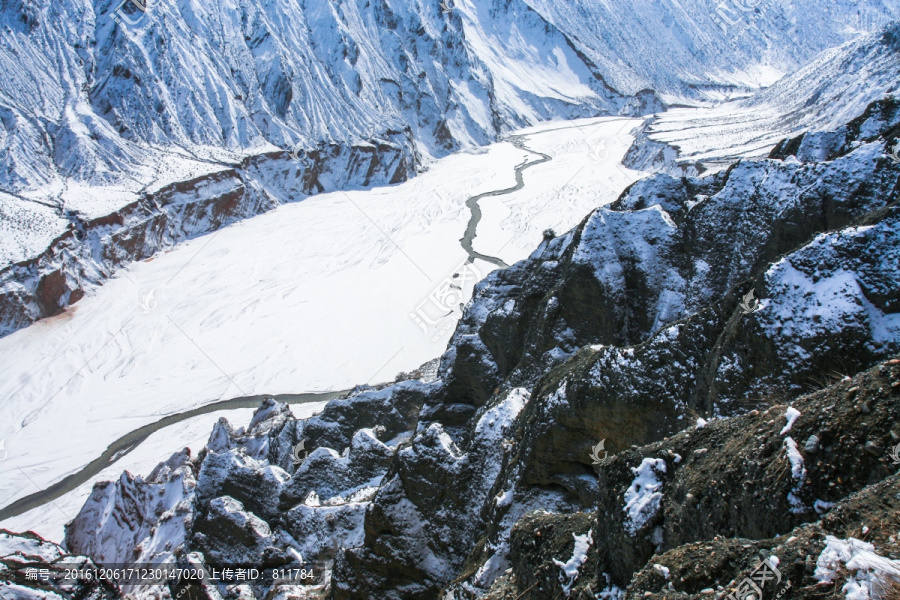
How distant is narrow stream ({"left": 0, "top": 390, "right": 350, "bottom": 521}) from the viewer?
1022 inches

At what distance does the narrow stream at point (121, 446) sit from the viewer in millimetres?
25969

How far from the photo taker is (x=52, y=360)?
37000 mm

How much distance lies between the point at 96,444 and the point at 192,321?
12820 millimetres

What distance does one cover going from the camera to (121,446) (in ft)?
95.8

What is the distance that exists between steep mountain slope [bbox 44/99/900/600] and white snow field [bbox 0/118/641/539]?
11186 millimetres

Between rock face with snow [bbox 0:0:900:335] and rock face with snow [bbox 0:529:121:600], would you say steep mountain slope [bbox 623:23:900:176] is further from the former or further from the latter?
rock face with snow [bbox 0:529:121:600]

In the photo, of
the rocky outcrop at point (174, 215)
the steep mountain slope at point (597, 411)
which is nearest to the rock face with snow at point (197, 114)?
the rocky outcrop at point (174, 215)

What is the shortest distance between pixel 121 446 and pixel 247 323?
41.3 ft

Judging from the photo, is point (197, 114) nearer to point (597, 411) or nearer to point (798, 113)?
point (798, 113)

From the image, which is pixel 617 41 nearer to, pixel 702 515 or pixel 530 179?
pixel 530 179

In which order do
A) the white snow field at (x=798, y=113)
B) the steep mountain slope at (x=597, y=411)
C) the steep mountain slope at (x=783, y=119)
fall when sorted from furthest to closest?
1. the steep mountain slope at (x=783, y=119)
2. the white snow field at (x=798, y=113)
3. the steep mountain slope at (x=597, y=411)

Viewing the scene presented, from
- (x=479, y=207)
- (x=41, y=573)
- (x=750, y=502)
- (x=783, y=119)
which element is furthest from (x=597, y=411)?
(x=783, y=119)

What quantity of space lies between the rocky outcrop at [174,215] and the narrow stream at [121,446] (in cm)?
1884

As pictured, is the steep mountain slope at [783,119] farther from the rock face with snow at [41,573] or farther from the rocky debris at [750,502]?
the rock face with snow at [41,573]
